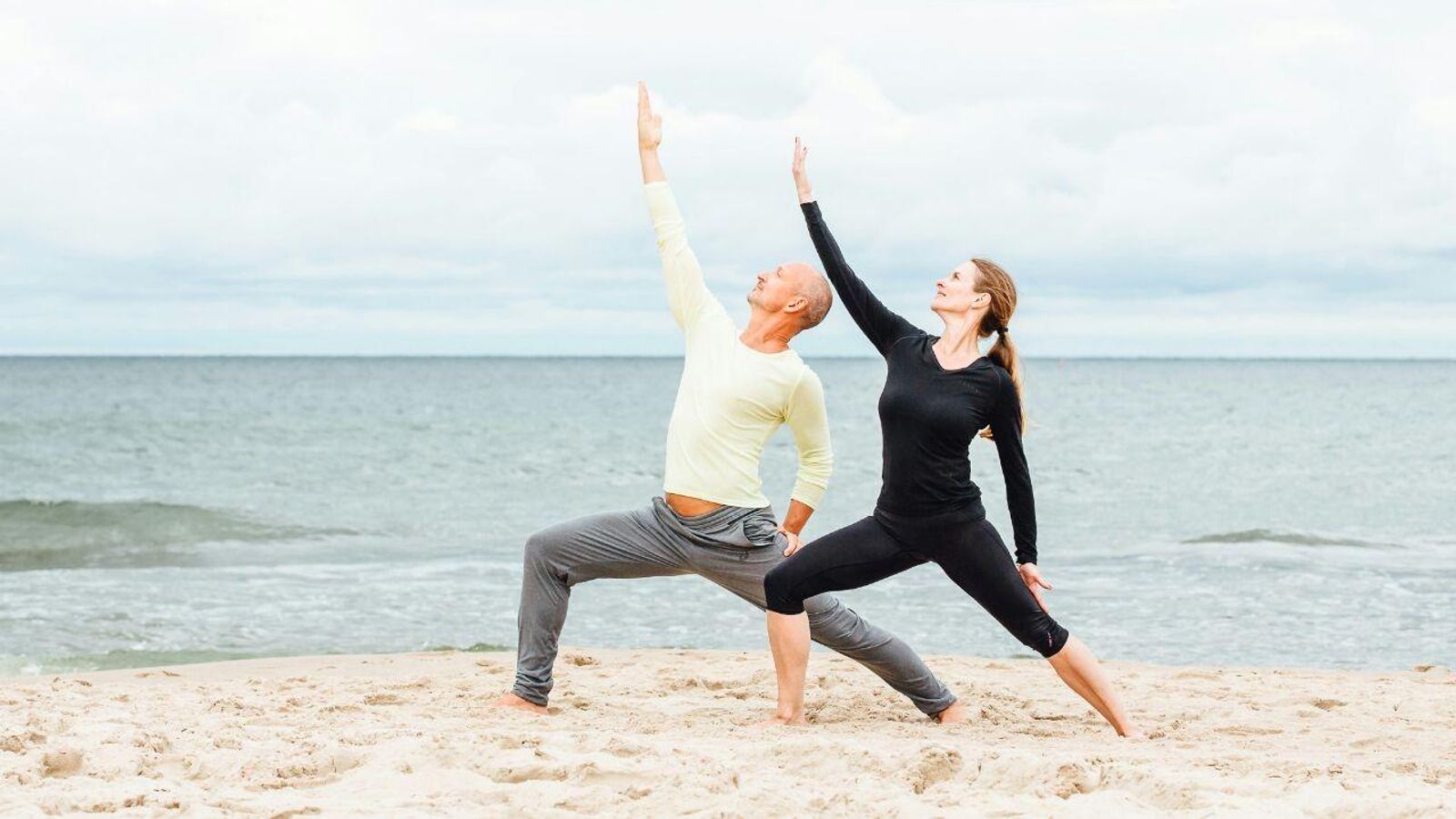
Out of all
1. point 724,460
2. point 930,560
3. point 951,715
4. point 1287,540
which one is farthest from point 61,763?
point 1287,540

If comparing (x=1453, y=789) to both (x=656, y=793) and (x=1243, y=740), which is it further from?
(x=656, y=793)

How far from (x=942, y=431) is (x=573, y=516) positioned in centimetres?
1617

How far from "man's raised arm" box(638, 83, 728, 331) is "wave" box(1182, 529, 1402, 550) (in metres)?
12.9

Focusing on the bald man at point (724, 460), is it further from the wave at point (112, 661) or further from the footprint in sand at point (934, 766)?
the wave at point (112, 661)

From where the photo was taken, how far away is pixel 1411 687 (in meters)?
7.80

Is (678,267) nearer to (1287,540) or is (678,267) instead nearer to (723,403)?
Result: (723,403)

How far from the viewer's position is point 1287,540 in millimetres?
17297

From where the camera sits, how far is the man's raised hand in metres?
5.75

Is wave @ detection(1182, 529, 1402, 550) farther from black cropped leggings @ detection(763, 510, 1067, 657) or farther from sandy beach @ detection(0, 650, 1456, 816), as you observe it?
black cropped leggings @ detection(763, 510, 1067, 657)

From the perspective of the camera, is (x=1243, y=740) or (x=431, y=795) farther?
(x=1243, y=740)

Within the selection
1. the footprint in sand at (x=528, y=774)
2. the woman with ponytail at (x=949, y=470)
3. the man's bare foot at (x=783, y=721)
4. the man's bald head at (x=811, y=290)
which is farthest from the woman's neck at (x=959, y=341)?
the footprint in sand at (x=528, y=774)

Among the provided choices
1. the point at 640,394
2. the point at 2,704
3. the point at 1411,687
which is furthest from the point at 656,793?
the point at 640,394

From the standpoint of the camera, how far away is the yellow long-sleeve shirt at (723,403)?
558cm

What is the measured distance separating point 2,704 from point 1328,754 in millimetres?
5757
